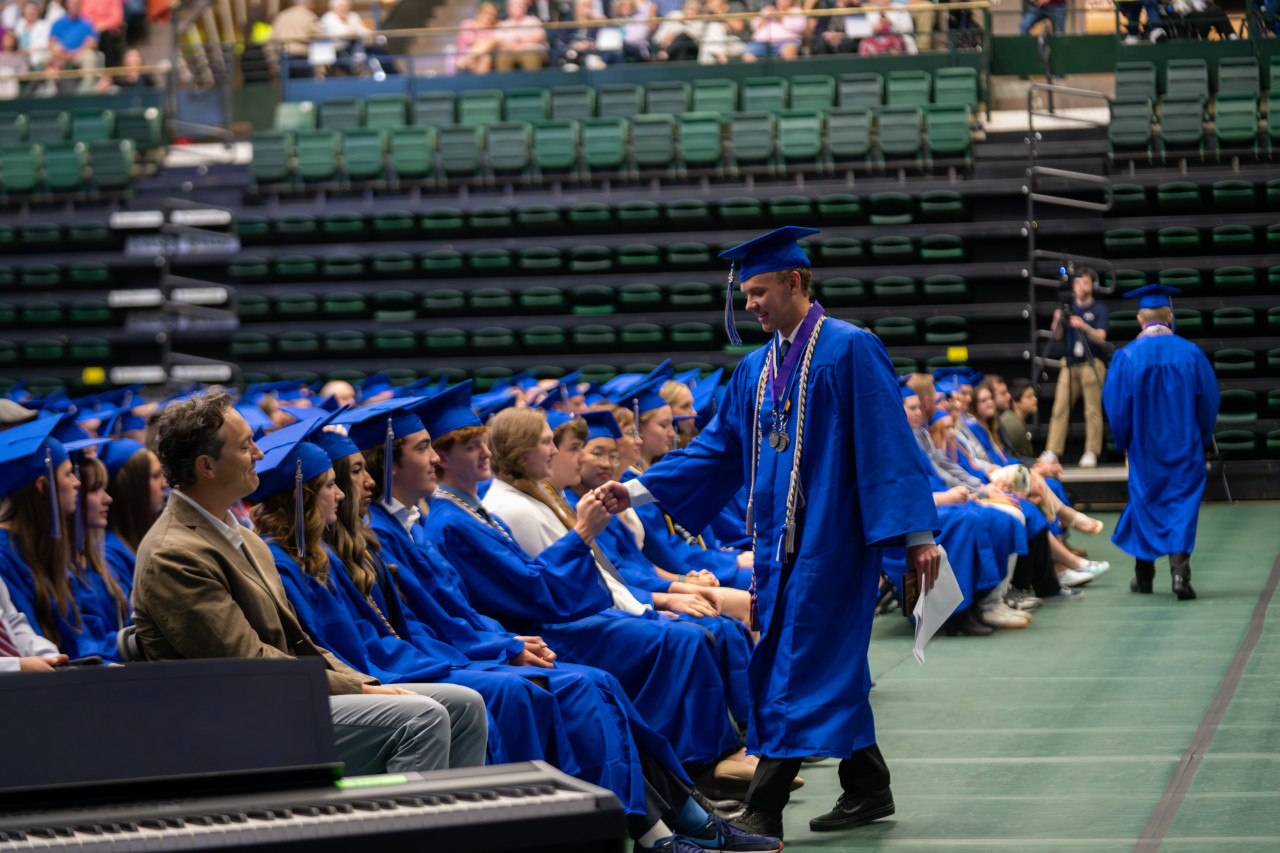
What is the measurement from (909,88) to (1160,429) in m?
7.13

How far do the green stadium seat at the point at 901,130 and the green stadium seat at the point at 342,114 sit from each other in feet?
19.0

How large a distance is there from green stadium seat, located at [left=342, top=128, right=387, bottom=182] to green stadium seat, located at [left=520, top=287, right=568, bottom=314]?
2159mm

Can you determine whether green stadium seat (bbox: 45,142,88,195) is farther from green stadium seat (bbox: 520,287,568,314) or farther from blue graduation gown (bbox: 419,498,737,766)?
blue graduation gown (bbox: 419,498,737,766)

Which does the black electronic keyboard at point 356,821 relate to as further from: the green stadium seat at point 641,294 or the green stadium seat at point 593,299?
the green stadium seat at point 593,299

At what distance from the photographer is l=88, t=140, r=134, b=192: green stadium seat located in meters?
15.6

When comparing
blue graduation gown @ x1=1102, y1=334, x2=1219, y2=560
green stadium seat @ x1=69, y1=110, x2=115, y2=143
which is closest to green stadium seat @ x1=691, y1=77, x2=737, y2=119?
green stadium seat @ x1=69, y1=110, x2=115, y2=143

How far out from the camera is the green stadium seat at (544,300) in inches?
577

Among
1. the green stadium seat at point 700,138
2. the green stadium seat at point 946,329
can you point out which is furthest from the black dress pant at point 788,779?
the green stadium seat at point 700,138

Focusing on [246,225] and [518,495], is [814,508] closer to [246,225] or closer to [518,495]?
[518,495]

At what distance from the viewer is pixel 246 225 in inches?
602

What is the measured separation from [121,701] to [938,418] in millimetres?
6987

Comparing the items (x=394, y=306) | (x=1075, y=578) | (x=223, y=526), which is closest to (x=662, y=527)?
(x=223, y=526)

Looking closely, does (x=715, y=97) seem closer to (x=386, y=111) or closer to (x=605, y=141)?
(x=605, y=141)

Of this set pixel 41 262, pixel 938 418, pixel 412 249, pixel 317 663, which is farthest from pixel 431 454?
pixel 41 262
